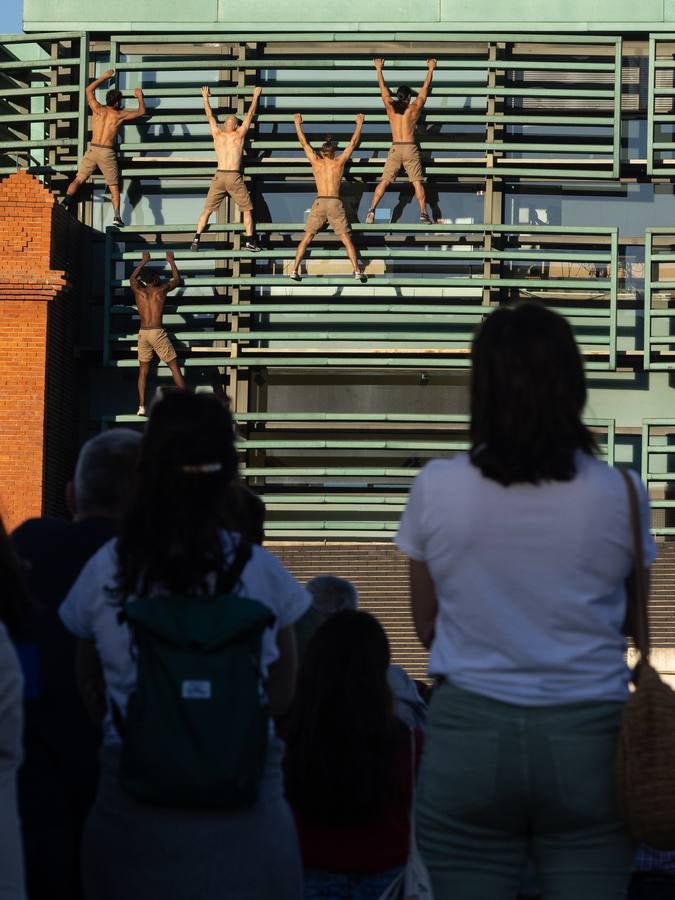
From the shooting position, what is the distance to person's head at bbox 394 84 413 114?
20.2 m

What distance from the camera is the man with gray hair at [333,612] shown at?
5934 millimetres

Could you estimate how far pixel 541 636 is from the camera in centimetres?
326

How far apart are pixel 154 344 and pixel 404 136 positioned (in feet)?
13.5

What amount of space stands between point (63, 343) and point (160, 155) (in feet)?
9.75

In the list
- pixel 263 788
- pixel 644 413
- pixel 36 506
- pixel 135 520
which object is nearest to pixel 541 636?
pixel 263 788

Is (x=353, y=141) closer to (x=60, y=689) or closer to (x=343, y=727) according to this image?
(x=343, y=727)

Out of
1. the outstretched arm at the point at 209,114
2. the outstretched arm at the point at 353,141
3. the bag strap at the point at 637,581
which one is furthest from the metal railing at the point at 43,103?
the bag strap at the point at 637,581

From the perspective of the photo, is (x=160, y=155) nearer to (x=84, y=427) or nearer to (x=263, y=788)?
(x=84, y=427)

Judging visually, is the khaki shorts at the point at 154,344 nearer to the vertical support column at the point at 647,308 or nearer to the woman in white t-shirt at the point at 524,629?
the vertical support column at the point at 647,308

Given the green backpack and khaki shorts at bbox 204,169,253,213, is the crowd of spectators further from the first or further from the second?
khaki shorts at bbox 204,169,253,213

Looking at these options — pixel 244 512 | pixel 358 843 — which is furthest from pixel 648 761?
pixel 244 512

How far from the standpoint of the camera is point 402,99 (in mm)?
20250

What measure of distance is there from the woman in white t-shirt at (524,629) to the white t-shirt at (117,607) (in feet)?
1.14

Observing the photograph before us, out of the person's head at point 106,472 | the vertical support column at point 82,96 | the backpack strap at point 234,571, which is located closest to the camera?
the backpack strap at point 234,571
